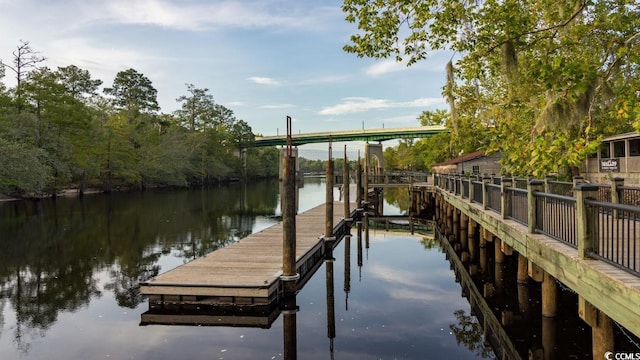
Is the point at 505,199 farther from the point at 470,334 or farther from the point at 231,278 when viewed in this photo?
the point at 231,278

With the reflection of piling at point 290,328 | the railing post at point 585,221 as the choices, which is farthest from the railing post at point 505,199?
the reflection of piling at point 290,328

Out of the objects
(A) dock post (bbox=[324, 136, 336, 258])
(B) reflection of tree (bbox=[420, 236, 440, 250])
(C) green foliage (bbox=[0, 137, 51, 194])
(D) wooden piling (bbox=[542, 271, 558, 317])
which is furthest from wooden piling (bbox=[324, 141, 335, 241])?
(C) green foliage (bbox=[0, 137, 51, 194])

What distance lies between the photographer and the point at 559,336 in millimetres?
8867

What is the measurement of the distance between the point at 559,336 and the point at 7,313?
12029 millimetres

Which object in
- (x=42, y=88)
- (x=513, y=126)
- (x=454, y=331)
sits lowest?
(x=454, y=331)

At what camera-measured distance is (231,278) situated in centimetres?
1062

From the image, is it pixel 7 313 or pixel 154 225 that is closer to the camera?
pixel 7 313

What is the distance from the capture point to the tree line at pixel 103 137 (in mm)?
41312

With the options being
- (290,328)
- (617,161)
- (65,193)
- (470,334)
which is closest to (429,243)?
(617,161)

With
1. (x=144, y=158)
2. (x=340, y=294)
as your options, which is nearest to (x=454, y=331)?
(x=340, y=294)

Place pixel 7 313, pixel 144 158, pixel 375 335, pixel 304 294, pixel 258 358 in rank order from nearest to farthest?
1. pixel 258 358
2. pixel 375 335
3. pixel 7 313
4. pixel 304 294
5. pixel 144 158

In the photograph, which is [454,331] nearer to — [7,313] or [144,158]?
[7,313]

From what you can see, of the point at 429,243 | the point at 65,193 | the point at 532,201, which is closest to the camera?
the point at 532,201

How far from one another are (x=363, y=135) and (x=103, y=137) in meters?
63.6
